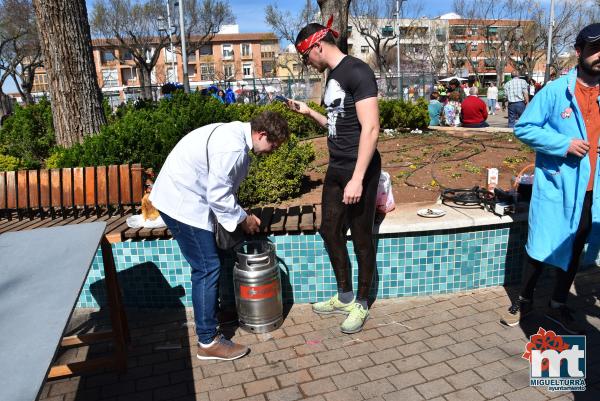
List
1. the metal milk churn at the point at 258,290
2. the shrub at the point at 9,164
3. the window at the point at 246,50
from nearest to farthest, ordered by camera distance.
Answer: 1. the metal milk churn at the point at 258,290
2. the shrub at the point at 9,164
3. the window at the point at 246,50

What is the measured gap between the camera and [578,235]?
3.28m

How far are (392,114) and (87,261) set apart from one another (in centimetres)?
905

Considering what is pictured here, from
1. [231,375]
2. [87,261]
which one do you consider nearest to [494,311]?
[231,375]

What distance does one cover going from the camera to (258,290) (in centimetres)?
351

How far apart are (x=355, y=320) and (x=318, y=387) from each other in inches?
28.1

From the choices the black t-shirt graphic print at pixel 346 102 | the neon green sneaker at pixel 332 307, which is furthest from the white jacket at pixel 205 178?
the neon green sneaker at pixel 332 307

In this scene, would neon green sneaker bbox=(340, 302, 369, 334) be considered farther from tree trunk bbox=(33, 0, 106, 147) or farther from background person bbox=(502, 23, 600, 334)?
tree trunk bbox=(33, 0, 106, 147)

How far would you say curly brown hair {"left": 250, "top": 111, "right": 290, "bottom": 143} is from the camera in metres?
3.06

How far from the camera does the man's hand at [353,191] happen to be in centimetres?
319

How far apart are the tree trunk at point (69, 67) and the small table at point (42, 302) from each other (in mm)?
4085

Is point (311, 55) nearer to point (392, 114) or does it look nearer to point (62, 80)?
point (62, 80)

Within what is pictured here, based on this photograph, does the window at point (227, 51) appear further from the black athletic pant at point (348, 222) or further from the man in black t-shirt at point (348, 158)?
the black athletic pant at point (348, 222)

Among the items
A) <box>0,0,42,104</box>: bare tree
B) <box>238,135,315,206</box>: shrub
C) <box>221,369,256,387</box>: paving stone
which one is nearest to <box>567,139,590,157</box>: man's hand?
<box>221,369,256,387</box>: paving stone

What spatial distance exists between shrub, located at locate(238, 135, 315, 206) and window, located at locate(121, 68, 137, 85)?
255 ft
